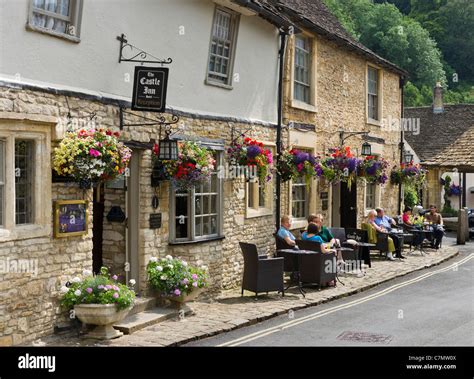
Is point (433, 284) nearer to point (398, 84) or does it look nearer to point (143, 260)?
point (143, 260)

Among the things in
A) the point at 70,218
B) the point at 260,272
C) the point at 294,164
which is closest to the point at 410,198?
the point at 294,164

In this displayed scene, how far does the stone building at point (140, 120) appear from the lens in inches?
353

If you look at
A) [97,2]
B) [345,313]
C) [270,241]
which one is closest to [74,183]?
[97,2]

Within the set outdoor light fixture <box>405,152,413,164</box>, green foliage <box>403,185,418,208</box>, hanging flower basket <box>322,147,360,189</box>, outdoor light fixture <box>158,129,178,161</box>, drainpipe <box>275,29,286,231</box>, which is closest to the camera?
outdoor light fixture <box>158,129,178,161</box>

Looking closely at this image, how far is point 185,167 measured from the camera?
11328 mm

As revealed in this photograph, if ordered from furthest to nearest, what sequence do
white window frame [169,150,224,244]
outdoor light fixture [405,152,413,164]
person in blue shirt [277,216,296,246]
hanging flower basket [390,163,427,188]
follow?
outdoor light fixture [405,152,413,164] < hanging flower basket [390,163,427,188] < person in blue shirt [277,216,296,246] < white window frame [169,150,224,244]

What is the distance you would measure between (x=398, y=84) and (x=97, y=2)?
1617 centimetres

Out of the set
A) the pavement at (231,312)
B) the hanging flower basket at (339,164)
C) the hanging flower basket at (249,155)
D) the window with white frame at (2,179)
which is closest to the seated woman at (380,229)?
the hanging flower basket at (339,164)

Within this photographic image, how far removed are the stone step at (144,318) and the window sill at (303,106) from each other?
23.4 ft

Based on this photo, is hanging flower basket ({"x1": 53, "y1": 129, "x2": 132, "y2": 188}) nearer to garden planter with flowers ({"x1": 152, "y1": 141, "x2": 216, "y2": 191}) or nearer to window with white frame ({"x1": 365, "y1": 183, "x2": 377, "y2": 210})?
garden planter with flowers ({"x1": 152, "y1": 141, "x2": 216, "y2": 191})

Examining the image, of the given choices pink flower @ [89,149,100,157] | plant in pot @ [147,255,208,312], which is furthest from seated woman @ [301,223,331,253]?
pink flower @ [89,149,100,157]

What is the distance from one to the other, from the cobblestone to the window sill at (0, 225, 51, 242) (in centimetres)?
139

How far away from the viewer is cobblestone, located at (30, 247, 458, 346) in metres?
9.39

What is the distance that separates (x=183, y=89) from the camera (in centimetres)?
1245
